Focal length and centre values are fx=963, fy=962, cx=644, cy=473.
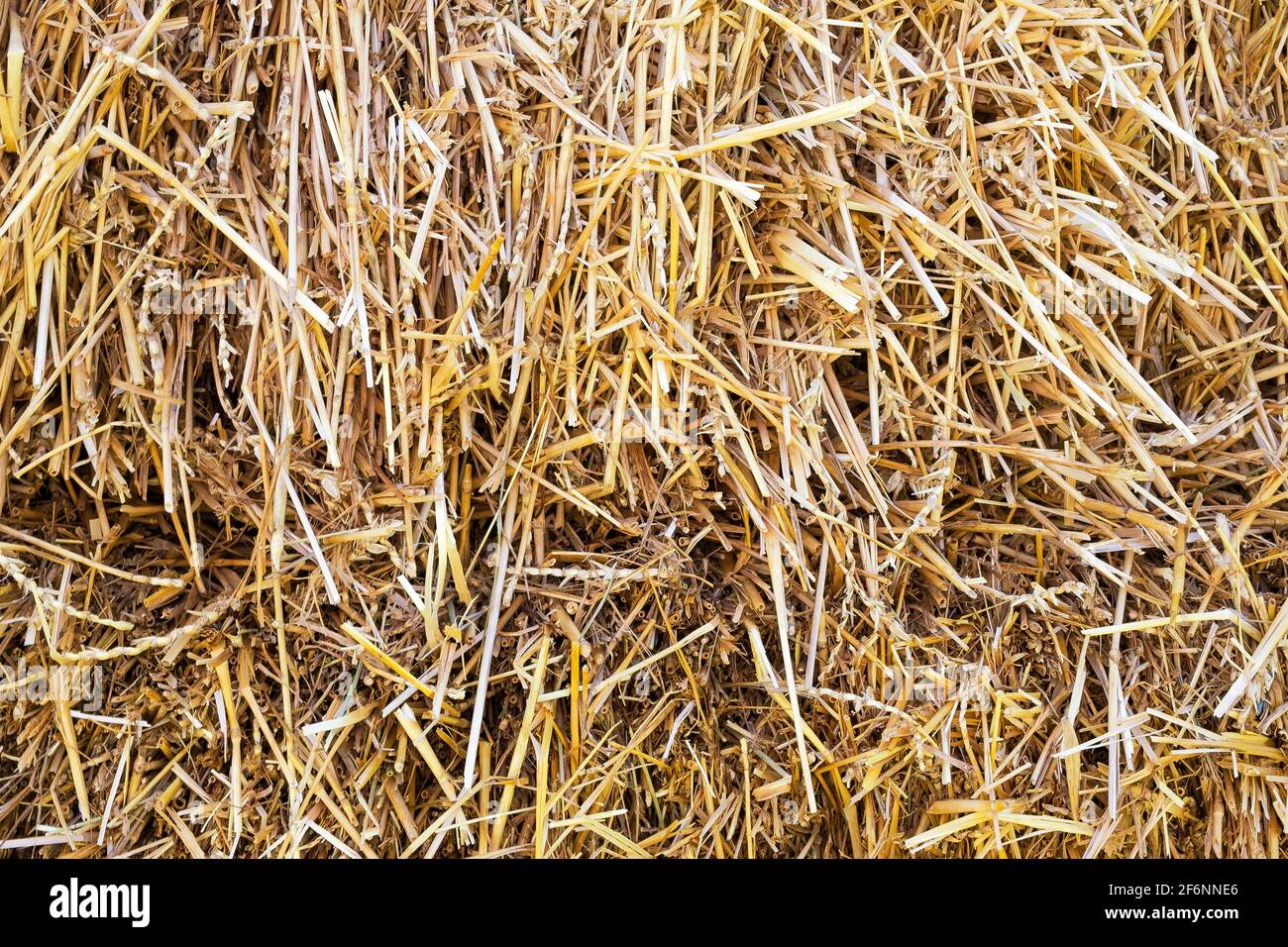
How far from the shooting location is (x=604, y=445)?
1.08m

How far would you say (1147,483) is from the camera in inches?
46.9

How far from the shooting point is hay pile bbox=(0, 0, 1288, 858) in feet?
3.42

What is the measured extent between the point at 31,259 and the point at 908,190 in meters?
0.98

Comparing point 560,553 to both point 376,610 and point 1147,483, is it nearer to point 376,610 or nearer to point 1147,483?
point 376,610

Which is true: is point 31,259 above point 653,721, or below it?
above

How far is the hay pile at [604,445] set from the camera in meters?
1.04

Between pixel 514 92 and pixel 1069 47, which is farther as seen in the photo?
pixel 1069 47

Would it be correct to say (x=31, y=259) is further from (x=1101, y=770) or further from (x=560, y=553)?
(x=1101, y=770)

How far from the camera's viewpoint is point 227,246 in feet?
3.49

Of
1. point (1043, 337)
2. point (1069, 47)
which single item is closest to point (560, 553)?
point (1043, 337)
